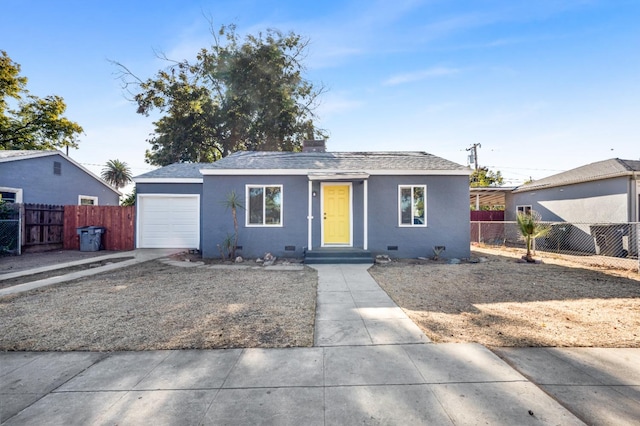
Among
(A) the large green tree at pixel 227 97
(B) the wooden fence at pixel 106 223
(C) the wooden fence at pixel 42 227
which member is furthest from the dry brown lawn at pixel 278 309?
(A) the large green tree at pixel 227 97

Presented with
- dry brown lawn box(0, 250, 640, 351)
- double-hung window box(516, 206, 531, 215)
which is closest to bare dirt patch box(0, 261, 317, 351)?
dry brown lawn box(0, 250, 640, 351)

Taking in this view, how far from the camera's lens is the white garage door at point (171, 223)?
12000 mm

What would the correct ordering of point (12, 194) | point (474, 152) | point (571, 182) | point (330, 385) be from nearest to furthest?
point (330, 385) < point (12, 194) < point (571, 182) < point (474, 152)

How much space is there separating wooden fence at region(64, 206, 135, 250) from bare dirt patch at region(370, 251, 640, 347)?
10955mm

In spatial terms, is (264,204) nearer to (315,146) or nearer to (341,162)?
(341,162)

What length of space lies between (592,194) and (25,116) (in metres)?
35.4

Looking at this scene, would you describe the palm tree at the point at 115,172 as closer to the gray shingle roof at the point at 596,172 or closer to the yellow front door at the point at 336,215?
the yellow front door at the point at 336,215

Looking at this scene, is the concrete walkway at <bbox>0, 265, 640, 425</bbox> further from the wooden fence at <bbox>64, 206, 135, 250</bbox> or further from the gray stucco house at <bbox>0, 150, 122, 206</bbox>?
the gray stucco house at <bbox>0, 150, 122, 206</bbox>

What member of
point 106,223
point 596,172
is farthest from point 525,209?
point 106,223

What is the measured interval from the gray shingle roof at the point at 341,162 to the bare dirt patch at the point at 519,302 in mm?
3716

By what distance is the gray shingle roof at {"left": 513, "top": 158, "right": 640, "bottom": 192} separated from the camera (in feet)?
34.1

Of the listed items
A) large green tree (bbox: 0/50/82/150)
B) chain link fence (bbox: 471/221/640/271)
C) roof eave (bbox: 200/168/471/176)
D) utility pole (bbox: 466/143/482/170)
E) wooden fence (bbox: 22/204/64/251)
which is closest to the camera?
chain link fence (bbox: 471/221/640/271)

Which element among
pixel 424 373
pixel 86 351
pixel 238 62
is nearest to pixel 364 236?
pixel 424 373

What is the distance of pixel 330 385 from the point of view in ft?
8.01
